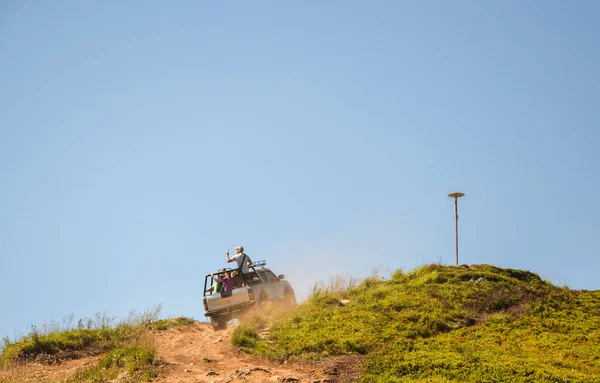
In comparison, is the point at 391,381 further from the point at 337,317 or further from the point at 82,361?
the point at 82,361

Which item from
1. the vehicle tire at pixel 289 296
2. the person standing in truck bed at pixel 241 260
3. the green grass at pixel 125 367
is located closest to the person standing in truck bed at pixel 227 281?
the person standing in truck bed at pixel 241 260

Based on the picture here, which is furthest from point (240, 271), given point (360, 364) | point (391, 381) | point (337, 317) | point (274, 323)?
point (391, 381)

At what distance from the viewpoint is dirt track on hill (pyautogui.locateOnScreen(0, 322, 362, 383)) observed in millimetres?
11875

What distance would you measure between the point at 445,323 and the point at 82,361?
9.39m

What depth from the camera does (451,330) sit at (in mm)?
14648

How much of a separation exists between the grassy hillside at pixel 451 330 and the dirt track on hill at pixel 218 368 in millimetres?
418

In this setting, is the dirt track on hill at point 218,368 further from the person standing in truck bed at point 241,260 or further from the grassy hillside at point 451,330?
the person standing in truck bed at point 241,260

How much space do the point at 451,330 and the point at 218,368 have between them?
588 centimetres

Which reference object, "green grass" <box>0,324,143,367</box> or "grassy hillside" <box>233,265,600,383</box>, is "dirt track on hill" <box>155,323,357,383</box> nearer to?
"grassy hillside" <box>233,265,600,383</box>

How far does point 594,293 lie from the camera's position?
17.7m

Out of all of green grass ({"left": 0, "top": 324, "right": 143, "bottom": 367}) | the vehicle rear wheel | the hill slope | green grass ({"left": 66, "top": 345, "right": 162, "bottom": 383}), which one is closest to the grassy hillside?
the hill slope

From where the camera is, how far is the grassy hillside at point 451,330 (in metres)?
11.7

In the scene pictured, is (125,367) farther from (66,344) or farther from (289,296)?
(289,296)

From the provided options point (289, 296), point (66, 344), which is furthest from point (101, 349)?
point (289, 296)
